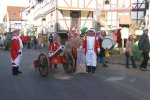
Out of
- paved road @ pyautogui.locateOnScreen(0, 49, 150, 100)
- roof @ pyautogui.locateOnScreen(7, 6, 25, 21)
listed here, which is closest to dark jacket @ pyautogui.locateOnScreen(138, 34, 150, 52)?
paved road @ pyautogui.locateOnScreen(0, 49, 150, 100)

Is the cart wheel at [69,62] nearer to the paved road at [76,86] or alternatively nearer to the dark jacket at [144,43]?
the paved road at [76,86]

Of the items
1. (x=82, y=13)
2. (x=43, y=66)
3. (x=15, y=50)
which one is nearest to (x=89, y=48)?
(x=43, y=66)

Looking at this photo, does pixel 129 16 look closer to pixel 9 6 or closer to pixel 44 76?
A: pixel 44 76

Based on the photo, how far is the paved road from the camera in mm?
9578

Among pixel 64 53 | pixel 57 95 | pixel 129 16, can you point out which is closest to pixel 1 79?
pixel 64 53

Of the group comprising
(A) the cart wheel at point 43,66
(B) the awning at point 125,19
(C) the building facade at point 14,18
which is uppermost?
(C) the building facade at point 14,18

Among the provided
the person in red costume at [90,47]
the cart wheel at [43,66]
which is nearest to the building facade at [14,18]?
the person in red costume at [90,47]

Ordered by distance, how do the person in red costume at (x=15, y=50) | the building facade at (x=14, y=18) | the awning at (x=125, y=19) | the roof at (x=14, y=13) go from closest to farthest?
the person in red costume at (x=15, y=50)
the awning at (x=125, y=19)
the building facade at (x=14, y=18)
the roof at (x=14, y=13)

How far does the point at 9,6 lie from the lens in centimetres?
10494

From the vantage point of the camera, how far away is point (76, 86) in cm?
1123

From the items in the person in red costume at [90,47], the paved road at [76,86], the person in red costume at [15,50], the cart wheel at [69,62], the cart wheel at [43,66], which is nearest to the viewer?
the paved road at [76,86]

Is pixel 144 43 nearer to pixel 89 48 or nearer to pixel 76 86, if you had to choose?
pixel 89 48

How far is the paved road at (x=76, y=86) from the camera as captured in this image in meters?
9.58

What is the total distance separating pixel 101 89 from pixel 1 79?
3806 millimetres
